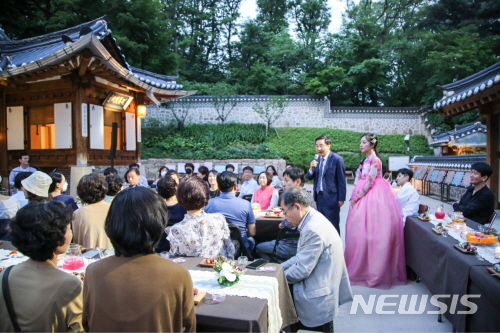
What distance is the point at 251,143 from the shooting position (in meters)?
20.7

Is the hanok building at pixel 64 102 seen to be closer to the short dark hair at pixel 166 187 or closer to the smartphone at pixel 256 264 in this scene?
the short dark hair at pixel 166 187

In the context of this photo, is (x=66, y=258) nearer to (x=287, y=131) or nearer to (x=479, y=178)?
(x=479, y=178)

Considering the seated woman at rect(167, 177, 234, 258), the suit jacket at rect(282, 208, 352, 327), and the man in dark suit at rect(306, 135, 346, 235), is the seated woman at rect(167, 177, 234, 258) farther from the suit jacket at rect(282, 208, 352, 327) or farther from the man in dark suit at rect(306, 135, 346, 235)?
the man in dark suit at rect(306, 135, 346, 235)

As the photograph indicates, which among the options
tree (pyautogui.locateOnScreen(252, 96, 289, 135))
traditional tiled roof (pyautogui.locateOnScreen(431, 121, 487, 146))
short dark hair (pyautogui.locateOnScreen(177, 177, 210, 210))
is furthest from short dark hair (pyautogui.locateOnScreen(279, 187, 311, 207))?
tree (pyautogui.locateOnScreen(252, 96, 289, 135))

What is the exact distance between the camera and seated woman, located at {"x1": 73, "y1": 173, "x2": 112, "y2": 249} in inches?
117

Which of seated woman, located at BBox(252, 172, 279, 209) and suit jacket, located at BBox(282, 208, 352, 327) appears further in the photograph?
seated woman, located at BBox(252, 172, 279, 209)

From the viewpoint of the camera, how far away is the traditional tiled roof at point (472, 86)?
19.4ft

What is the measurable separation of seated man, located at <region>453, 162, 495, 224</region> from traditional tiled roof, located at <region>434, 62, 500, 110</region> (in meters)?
2.58

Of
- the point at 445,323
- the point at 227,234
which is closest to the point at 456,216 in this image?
the point at 445,323

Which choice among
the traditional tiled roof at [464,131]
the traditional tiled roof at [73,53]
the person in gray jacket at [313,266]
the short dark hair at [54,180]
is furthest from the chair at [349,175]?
the person in gray jacket at [313,266]

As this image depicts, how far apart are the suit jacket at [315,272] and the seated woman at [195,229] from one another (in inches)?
24.5

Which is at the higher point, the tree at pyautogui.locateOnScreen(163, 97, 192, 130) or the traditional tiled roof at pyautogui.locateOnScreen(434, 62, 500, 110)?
the tree at pyautogui.locateOnScreen(163, 97, 192, 130)

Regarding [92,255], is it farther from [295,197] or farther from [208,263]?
[295,197]

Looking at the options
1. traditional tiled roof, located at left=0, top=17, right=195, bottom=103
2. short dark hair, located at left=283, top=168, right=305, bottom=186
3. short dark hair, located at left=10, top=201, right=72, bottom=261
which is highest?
traditional tiled roof, located at left=0, top=17, right=195, bottom=103
